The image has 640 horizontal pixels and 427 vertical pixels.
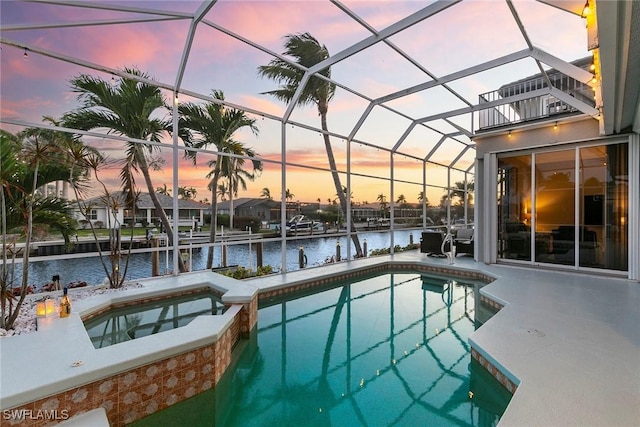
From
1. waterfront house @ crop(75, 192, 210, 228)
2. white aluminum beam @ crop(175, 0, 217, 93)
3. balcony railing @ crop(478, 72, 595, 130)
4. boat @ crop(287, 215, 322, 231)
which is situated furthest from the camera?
boat @ crop(287, 215, 322, 231)

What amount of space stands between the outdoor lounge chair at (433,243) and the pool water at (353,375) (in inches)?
167

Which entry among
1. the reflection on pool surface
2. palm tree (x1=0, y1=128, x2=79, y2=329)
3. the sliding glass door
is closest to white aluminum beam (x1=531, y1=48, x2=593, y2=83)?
the sliding glass door

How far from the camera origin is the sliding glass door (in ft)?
22.2

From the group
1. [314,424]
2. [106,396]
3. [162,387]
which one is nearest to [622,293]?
[314,424]

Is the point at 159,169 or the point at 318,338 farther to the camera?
the point at 159,169

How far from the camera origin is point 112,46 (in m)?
5.38

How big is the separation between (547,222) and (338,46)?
6619 millimetres

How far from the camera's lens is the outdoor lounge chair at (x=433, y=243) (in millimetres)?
9758

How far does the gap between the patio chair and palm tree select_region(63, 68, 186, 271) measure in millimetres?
8632

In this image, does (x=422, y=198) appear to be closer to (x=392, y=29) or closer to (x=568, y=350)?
(x=392, y=29)

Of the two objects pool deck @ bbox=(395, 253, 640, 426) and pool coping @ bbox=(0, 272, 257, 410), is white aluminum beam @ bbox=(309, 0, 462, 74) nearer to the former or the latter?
pool deck @ bbox=(395, 253, 640, 426)

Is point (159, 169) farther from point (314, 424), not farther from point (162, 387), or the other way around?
point (314, 424)

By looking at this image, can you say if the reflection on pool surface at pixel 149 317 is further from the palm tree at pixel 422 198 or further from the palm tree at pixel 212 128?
the palm tree at pixel 422 198

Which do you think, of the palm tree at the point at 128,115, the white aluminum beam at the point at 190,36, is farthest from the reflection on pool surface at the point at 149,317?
the white aluminum beam at the point at 190,36
